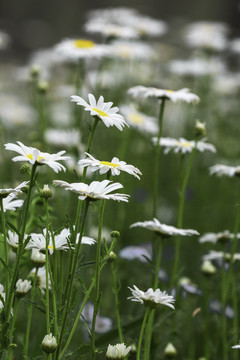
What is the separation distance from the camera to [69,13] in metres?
9.16

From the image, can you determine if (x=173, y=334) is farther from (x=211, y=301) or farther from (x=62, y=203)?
(x=62, y=203)

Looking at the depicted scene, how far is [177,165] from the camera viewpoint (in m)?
4.14

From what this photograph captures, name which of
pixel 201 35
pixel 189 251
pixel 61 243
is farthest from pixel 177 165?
pixel 61 243

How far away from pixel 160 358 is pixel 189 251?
1.06 meters

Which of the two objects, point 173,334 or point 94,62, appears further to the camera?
point 94,62

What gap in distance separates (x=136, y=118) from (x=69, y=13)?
22.1 ft

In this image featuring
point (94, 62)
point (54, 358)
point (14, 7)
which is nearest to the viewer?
point (54, 358)

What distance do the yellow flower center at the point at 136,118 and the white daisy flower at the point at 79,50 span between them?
12.7 inches

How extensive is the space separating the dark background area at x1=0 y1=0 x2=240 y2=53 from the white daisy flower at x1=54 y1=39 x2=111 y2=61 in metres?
5.96

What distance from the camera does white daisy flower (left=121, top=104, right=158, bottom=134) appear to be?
2.72 m

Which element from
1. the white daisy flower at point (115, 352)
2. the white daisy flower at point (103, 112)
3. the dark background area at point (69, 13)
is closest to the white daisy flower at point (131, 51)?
the white daisy flower at point (103, 112)

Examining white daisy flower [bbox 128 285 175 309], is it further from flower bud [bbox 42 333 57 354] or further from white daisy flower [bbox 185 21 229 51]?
white daisy flower [bbox 185 21 229 51]

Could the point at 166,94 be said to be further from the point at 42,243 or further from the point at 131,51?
the point at 131,51

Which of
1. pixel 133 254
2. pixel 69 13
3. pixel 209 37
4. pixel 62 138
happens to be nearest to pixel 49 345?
pixel 133 254
